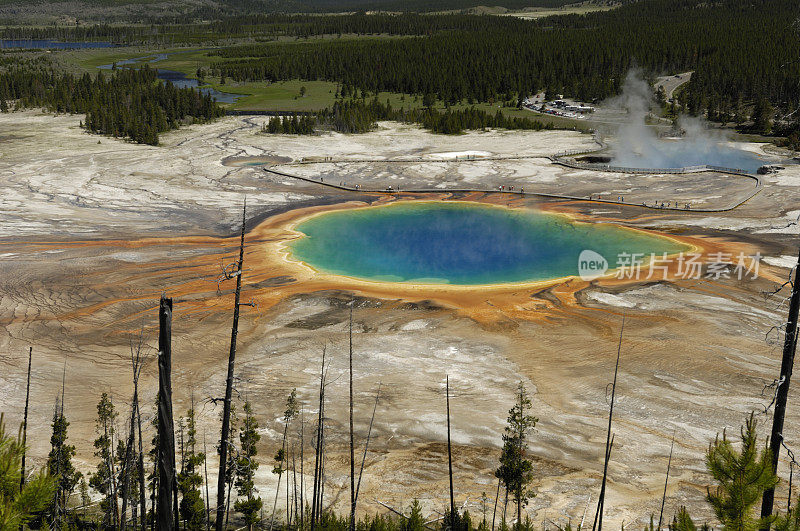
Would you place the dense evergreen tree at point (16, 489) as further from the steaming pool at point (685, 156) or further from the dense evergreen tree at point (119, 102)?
the dense evergreen tree at point (119, 102)

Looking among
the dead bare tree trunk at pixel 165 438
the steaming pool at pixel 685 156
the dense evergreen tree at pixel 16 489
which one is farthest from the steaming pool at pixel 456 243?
the dead bare tree trunk at pixel 165 438

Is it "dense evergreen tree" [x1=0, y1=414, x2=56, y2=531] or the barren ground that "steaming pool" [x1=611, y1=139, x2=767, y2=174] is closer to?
the barren ground

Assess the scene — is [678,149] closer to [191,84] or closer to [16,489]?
[16,489]

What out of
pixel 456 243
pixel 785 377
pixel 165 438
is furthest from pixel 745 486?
pixel 456 243

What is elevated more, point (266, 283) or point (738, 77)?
point (738, 77)

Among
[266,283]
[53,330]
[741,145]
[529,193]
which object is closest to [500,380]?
[266,283]

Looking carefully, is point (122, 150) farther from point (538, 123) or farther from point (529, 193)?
point (538, 123)

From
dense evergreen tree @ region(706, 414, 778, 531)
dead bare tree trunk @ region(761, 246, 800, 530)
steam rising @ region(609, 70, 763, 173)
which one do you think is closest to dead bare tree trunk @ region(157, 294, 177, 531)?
dense evergreen tree @ region(706, 414, 778, 531)
